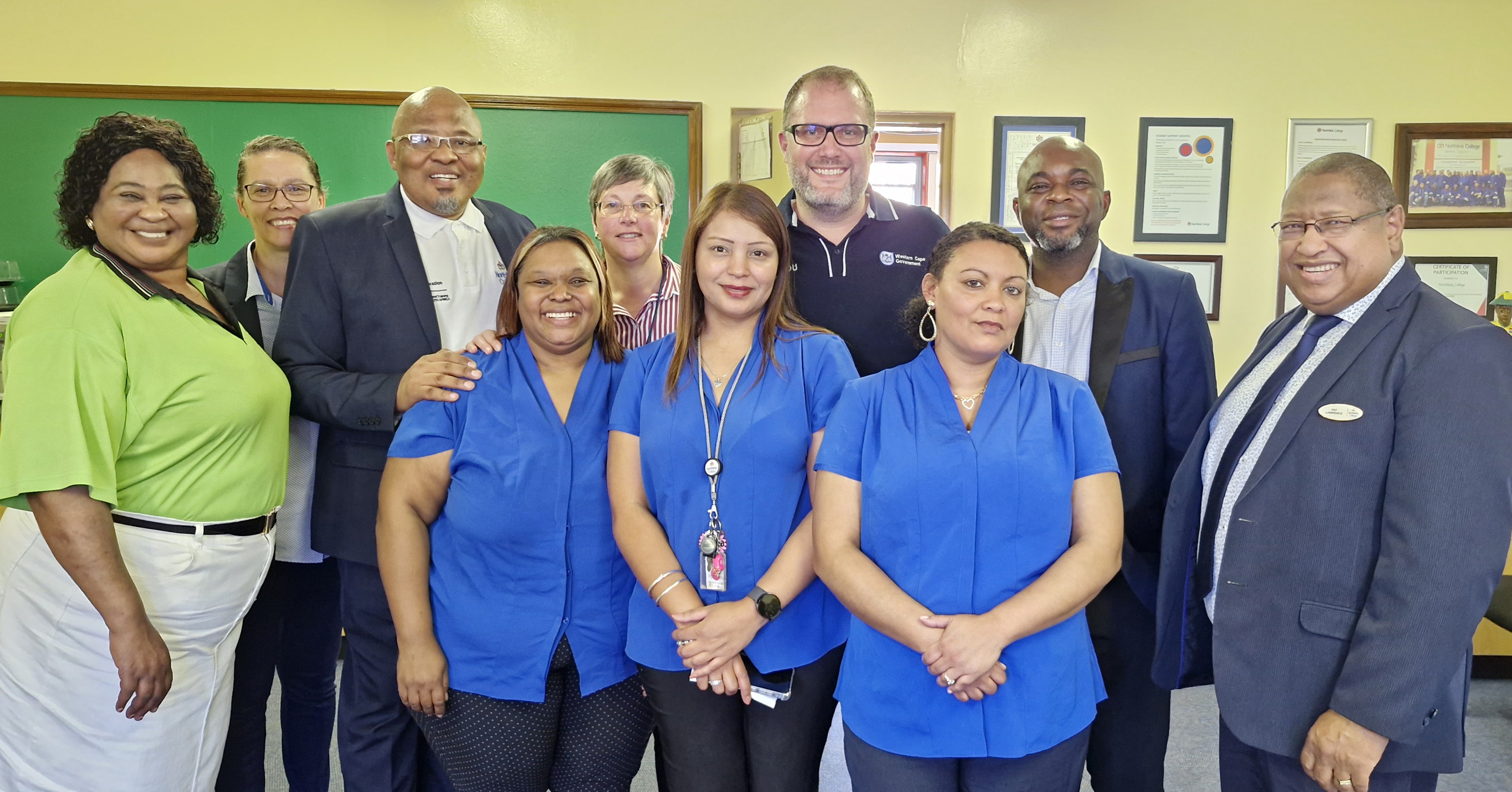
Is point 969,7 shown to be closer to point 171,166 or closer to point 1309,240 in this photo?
point 1309,240

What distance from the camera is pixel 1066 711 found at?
1.49m

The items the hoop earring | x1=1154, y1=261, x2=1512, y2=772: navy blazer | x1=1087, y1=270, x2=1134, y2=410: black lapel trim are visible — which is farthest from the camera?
x1=1087, y1=270, x2=1134, y2=410: black lapel trim

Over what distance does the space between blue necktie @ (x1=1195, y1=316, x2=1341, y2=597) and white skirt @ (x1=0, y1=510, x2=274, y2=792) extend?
1959 millimetres

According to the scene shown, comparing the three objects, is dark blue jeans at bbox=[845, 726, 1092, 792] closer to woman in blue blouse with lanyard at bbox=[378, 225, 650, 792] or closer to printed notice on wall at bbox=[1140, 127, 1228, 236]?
woman in blue blouse with lanyard at bbox=[378, 225, 650, 792]

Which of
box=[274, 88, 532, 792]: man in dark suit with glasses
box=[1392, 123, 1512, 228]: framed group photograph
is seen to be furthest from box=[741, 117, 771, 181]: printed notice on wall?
box=[1392, 123, 1512, 228]: framed group photograph

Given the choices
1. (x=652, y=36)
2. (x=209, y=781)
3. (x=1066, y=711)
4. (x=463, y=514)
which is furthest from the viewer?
(x=652, y=36)

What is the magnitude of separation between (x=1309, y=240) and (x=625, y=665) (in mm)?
1528

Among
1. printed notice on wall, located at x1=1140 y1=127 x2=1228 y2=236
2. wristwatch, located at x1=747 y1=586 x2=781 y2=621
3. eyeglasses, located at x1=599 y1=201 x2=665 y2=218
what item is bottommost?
wristwatch, located at x1=747 y1=586 x2=781 y2=621

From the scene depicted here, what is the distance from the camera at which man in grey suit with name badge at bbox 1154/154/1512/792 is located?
1351mm

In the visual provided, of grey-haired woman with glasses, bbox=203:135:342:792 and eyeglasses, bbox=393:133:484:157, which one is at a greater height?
eyeglasses, bbox=393:133:484:157

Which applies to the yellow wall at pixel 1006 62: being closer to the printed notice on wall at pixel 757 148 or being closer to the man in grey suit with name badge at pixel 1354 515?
the printed notice on wall at pixel 757 148

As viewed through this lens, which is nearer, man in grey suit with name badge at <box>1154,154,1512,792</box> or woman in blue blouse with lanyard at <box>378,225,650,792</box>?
man in grey suit with name badge at <box>1154,154,1512,792</box>

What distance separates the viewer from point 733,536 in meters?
1.64

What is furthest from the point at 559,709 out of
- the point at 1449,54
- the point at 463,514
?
the point at 1449,54
